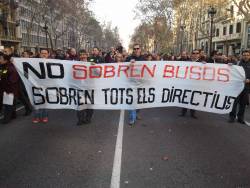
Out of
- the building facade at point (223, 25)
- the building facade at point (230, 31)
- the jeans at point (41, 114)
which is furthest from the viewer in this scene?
the building facade at point (230, 31)

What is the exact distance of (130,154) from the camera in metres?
5.52

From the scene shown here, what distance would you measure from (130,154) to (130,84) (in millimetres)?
2408

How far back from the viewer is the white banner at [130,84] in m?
7.41

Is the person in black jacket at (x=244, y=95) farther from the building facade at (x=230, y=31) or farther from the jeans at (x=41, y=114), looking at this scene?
the building facade at (x=230, y=31)

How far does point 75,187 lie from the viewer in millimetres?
4199

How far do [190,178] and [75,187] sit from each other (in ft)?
5.29

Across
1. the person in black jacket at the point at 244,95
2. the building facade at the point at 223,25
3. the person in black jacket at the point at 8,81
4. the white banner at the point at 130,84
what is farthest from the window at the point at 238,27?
the person in black jacket at the point at 8,81

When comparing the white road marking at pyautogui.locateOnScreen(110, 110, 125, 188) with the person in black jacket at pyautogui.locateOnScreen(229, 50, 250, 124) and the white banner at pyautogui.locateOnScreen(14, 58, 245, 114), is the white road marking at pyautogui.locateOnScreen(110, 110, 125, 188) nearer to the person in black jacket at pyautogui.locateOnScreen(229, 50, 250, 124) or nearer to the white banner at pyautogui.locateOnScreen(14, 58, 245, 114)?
the white banner at pyautogui.locateOnScreen(14, 58, 245, 114)

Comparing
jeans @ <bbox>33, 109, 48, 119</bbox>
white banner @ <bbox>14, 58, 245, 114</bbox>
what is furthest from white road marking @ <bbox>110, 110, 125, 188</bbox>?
jeans @ <bbox>33, 109, 48, 119</bbox>

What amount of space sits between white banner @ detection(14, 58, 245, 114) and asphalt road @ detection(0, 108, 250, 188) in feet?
1.89

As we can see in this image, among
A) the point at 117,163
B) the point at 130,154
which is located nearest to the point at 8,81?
the point at 130,154

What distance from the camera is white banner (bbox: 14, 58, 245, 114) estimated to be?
7.41m

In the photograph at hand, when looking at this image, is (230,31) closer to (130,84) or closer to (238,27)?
(238,27)

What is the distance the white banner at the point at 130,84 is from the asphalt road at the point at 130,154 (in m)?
0.58
